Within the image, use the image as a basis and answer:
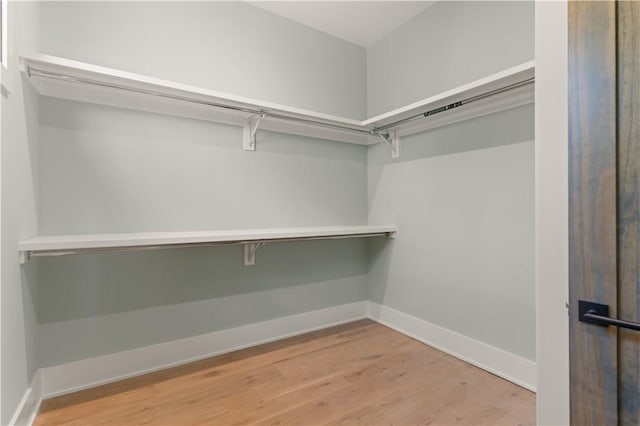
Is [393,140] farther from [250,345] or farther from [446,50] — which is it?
[250,345]

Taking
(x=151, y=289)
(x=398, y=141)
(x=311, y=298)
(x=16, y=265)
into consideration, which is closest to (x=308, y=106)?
(x=398, y=141)

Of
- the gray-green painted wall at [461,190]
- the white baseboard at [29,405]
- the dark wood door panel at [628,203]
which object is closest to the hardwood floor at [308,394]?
the white baseboard at [29,405]

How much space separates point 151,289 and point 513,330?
2189 millimetres

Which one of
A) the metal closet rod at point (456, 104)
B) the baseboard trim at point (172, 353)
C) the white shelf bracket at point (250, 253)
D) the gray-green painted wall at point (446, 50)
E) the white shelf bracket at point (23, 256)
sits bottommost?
the baseboard trim at point (172, 353)

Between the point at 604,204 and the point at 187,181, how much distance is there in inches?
79.4

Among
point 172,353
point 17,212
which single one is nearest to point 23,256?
point 17,212

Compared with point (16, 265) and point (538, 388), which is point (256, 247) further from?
point (538, 388)

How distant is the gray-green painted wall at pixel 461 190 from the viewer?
1.77 metres

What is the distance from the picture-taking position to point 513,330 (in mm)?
1805

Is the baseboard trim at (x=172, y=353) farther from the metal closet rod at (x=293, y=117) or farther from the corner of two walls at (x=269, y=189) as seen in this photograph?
the metal closet rod at (x=293, y=117)

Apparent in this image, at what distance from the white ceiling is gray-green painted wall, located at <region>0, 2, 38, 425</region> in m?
1.49

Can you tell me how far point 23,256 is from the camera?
134 centimetres

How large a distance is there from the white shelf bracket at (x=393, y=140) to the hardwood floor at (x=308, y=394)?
1509mm

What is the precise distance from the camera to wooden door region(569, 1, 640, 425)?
2.47 feet
